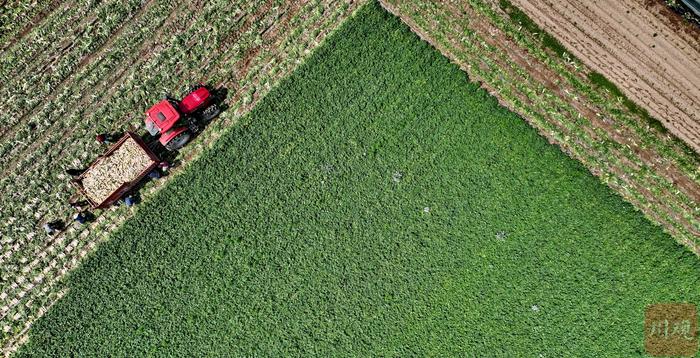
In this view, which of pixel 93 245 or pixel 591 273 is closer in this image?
pixel 591 273

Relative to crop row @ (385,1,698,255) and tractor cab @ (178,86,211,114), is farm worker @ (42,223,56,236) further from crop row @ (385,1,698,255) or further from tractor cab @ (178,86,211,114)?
crop row @ (385,1,698,255)

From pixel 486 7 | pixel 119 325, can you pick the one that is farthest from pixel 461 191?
pixel 119 325

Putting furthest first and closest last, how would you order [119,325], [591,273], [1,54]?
[1,54] < [119,325] < [591,273]

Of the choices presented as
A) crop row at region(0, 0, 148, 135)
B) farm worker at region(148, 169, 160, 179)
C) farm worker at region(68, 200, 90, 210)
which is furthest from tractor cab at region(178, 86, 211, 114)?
farm worker at region(68, 200, 90, 210)

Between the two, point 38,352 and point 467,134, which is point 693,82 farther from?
point 38,352

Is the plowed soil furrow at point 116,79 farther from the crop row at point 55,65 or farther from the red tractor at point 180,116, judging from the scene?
the red tractor at point 180,116
